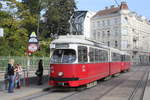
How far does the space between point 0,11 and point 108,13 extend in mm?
53637

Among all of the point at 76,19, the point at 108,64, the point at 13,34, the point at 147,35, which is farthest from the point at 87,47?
the point at 147,35

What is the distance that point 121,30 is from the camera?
83188mm

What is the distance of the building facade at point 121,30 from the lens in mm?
83562

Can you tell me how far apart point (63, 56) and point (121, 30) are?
2738 inches

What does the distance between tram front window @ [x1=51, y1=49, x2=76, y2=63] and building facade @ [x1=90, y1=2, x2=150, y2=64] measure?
66.2 meters

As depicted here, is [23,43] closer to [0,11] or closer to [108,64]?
[0,11]

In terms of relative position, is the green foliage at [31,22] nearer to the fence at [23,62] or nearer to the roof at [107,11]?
the fence at [23,62]

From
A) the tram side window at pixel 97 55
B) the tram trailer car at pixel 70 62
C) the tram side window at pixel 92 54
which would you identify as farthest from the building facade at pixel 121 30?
the tram trailer car at pixel 70 62

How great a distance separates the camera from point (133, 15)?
8769 cm

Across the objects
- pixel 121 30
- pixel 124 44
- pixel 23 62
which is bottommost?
pixel 23 62

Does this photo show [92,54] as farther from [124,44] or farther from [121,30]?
[124,44]

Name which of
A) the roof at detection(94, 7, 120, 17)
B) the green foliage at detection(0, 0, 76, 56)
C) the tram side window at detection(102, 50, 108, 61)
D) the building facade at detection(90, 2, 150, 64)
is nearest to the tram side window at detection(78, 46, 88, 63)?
the tram side window at detection(102, 50, 108, 61)

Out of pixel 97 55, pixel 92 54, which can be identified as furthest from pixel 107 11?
pixel 92 54

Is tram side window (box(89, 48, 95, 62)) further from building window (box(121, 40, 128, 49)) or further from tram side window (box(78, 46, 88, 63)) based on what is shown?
building window (box(121, 40, 128, 49))
